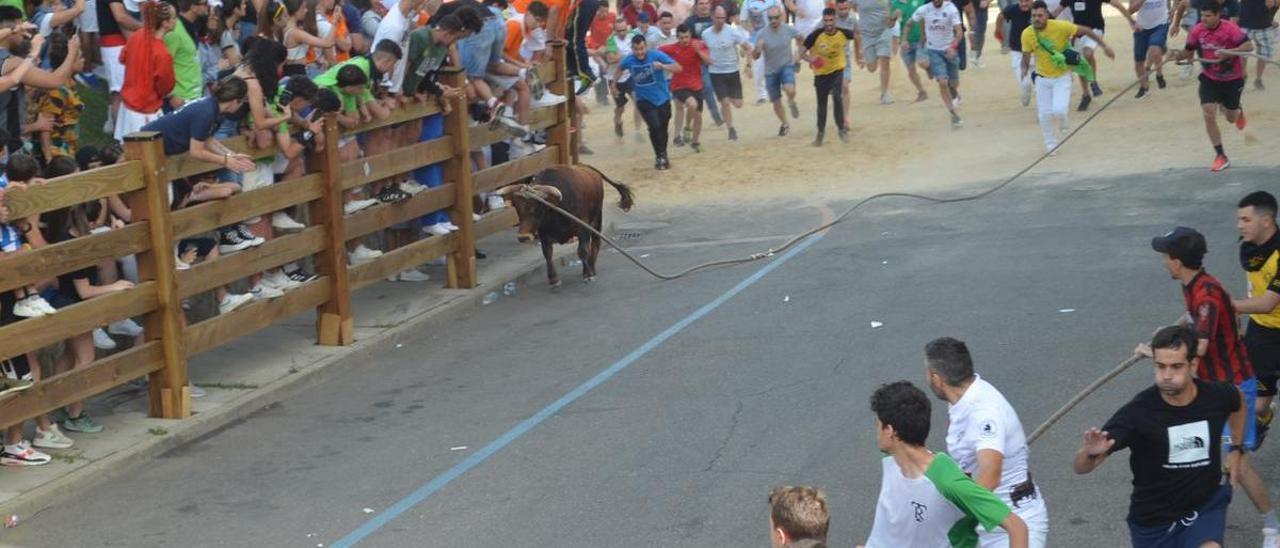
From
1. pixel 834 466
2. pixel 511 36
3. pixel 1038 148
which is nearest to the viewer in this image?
pixel 834 466

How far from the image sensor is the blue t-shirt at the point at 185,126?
35.0 ft

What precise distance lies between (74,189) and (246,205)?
1872 millimetres

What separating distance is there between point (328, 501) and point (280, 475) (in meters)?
0.67

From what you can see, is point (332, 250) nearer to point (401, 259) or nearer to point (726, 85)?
point (401, 259)

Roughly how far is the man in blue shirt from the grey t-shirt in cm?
237

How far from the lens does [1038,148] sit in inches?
810

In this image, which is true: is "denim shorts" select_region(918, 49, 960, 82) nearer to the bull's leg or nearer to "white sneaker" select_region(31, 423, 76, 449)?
the bull's leg

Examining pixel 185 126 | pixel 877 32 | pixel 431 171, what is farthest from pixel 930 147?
pixel 185 126

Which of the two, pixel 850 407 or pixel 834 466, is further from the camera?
Result: pixel 850 407

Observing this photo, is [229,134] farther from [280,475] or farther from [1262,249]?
[1262,249]

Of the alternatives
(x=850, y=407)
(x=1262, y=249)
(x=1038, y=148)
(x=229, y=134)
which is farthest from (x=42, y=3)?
(x=1038, y=148)

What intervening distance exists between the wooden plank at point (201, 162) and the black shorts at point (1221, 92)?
10.7 m

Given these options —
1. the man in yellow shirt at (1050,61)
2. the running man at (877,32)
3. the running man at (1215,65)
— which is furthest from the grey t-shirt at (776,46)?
the running man at (1215,65)

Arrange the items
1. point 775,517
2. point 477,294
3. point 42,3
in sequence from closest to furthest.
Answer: point 775,517
point 42,3
point 477,294
